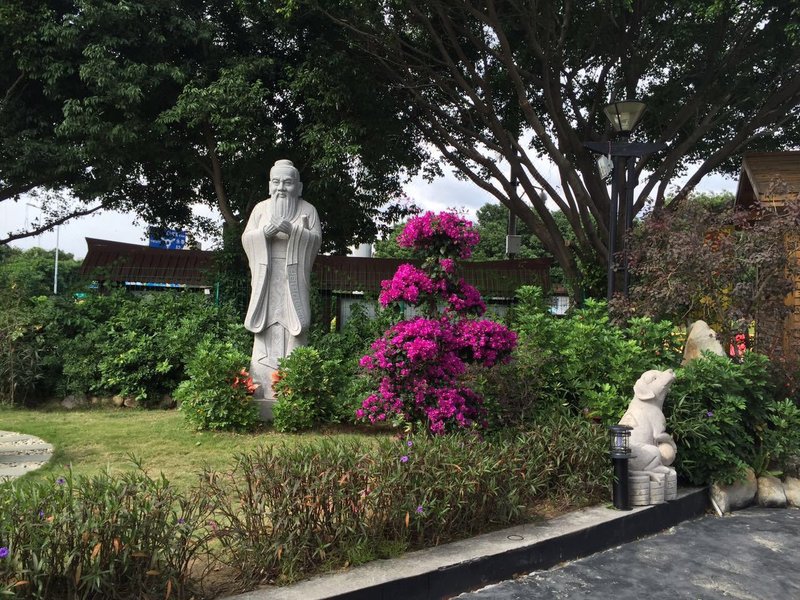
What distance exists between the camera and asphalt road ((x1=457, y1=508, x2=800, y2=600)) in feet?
11.2

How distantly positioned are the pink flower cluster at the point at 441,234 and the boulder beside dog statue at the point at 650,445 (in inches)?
69.1

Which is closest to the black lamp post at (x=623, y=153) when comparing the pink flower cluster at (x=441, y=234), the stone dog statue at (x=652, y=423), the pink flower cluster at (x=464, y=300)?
the pink flower cluster at (x=464, y=300)

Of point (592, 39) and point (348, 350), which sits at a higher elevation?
point (592, 39)

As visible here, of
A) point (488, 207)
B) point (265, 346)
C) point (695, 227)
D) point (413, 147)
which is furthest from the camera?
point (488, 207)

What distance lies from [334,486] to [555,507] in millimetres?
1802

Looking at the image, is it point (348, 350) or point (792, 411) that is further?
point (348, 350)

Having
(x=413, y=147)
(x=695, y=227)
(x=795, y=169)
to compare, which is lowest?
(x=695, y=227)

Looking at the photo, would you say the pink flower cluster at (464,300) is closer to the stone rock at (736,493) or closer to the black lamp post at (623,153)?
the stone rock at (736,493)

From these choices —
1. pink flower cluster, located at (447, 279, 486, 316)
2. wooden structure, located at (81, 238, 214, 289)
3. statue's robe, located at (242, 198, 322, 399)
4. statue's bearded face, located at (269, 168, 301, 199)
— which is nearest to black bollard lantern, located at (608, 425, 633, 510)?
pink flower cluster, located at (447, 279, 486, 316)

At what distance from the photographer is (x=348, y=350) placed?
994 centimetres

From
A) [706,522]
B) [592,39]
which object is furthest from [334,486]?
[592,39]

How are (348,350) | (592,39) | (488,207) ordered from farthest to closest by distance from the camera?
(488,207)
(592,39)
(348,350)

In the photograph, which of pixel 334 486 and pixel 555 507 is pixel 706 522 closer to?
pixel 555 507

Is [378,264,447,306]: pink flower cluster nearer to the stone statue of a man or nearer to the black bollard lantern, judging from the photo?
the black bollard lantern
